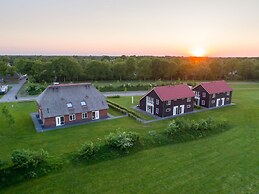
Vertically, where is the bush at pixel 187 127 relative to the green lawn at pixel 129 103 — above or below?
above

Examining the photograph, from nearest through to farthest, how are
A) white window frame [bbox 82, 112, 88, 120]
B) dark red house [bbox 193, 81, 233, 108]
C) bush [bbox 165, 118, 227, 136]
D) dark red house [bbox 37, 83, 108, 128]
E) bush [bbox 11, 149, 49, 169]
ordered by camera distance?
bush [bbox 11, 149, 49, 169] → bush [bbox 165, 118, 227, 136] → dark red house [bbox 37, 83, 108, 128] → white window frame [bbox 82, 112, 88, 120] → dark red house [bbox 193, 81, 233, 108]

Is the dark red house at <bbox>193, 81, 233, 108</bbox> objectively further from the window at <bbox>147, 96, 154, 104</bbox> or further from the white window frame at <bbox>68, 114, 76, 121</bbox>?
the white window frame at <bbox>68, 114, 76, 121</bbox>

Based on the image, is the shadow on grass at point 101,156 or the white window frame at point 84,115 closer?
the shadow on grass at point 101,156

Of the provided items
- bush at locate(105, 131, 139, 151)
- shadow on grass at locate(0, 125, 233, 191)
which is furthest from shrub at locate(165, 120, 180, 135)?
bush at locate(105, 131, 139, 151)

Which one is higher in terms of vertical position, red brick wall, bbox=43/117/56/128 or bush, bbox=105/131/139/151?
bush, bbox=105/131/139/151

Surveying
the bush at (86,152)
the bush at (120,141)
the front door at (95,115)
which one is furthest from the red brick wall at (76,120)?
the bush at (86,152)

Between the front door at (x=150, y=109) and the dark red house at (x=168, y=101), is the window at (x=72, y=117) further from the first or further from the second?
the front door at (x=150, y=109)
